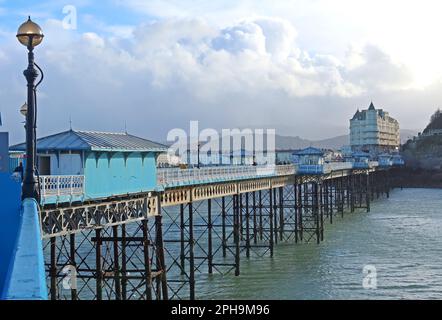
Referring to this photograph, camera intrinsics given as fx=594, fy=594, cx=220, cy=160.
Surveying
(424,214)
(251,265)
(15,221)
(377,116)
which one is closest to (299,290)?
(251,265)

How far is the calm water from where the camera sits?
26.4 m

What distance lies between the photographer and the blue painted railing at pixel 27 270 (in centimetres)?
506

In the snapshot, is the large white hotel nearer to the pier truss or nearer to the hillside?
the hillside

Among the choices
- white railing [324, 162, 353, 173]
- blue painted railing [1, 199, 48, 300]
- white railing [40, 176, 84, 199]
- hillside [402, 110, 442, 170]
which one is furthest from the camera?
hillside [402, 110, 442, 170]

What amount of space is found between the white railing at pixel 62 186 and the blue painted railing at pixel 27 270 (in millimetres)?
6983

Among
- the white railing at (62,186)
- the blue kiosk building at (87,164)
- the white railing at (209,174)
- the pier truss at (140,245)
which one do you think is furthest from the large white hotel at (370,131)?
the white railing at (62,186)

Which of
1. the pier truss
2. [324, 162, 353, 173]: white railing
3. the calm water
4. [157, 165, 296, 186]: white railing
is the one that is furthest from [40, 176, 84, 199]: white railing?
[324, 162, 353, 173]: white railing

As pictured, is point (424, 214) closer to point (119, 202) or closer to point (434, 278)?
point (434, 278)

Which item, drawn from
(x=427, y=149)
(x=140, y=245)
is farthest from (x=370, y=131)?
(x=140, y=245)

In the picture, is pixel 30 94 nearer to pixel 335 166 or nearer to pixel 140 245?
pixel 140 245

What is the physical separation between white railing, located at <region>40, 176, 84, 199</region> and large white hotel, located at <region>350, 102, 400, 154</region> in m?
153

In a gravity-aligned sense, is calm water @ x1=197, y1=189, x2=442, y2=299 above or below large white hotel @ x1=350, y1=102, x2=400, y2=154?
below
